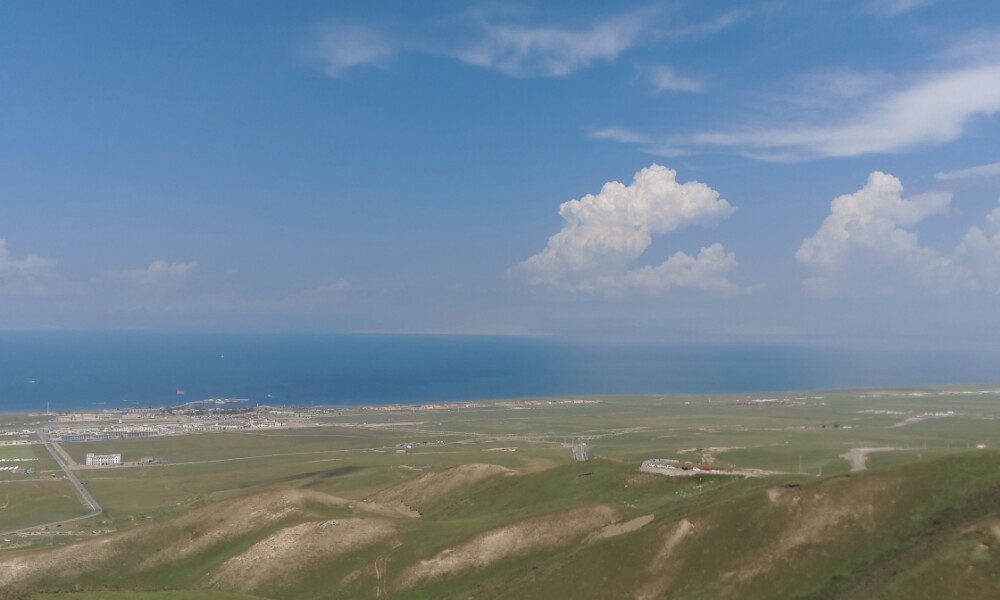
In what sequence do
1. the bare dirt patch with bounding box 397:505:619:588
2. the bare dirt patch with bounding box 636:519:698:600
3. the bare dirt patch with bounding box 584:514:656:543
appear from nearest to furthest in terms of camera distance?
the bare dirt patch with bounding box 636:519:698:600, the bare dirt patch with bounding box 397:505:619:588, the bare dirt patch with bounding box 584:514:656:543

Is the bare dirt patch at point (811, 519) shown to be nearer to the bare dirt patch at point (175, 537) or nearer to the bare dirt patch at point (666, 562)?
the bare dirt patch at point (666, 562)

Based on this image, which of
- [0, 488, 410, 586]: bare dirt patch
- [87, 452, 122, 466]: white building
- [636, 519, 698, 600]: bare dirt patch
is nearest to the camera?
[636, 519, 698, 600]: bare dirt patch

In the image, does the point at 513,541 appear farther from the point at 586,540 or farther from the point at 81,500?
the point at 81,500

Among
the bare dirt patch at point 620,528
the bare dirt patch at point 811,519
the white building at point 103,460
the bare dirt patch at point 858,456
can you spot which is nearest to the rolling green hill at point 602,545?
the bare dirt patch at point 811,519

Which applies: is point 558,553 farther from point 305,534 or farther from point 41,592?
point 41,592

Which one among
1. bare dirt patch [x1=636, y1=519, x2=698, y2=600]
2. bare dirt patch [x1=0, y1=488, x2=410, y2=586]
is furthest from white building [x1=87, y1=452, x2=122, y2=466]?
bare dirt patch [x1=636, y1=519, x2=698, y2=600]

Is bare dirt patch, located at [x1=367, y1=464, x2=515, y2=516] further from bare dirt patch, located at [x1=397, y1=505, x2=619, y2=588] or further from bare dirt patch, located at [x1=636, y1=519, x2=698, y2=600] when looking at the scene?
bare dirt patch, located at [x1=636, y1=519, x2=698, y2=600]

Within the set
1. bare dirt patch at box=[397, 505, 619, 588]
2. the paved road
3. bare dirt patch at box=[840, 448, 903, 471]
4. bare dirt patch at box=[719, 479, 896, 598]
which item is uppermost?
bare dirt patch at box=[719, 479, 896, 598]
